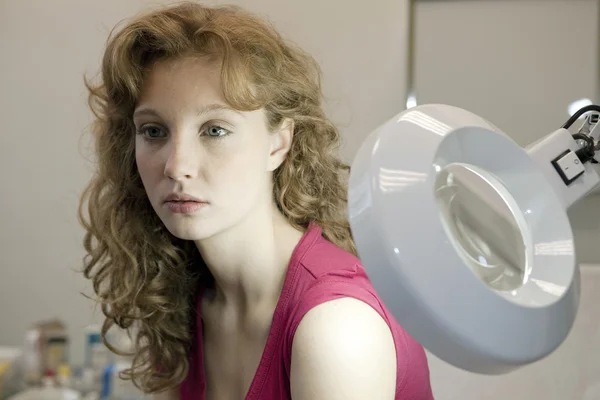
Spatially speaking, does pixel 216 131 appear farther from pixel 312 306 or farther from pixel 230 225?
pixel 312 306

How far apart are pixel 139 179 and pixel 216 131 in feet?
0.98

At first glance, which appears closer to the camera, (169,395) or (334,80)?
(169,395)

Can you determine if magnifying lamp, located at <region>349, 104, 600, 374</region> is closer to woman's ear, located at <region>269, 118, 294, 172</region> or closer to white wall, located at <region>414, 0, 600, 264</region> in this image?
woman's ear, located at <region>269, 118, 294, 172</region>

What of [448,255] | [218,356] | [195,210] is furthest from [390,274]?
[218,356]

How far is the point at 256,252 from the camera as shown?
4.16ft

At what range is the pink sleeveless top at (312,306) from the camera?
111 cm

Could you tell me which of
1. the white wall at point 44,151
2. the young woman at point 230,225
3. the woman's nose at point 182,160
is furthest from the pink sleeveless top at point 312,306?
the white wall at point 44,151

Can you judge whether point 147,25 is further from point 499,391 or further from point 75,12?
point 75,12

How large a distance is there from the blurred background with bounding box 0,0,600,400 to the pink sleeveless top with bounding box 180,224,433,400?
742mm

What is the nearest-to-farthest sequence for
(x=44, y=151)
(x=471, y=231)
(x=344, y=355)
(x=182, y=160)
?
(x=471, y=231) < (x=344, y=355) < (x=182, y=160) < (x=44, y=151)

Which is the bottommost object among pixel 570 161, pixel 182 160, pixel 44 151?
pixel 44 151

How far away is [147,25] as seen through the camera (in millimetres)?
1203

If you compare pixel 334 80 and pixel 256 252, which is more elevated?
pixel 334 80

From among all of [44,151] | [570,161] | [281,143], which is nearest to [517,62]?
[281,143]
